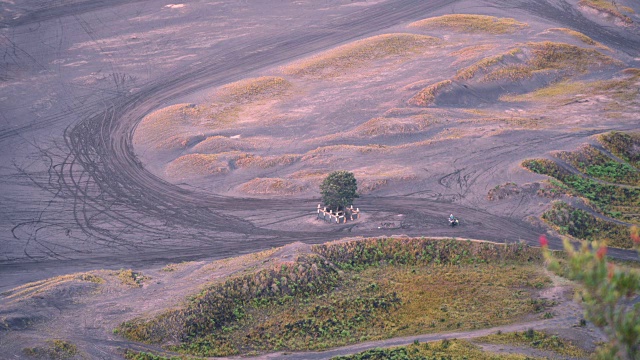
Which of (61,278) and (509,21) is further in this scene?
(509,21)

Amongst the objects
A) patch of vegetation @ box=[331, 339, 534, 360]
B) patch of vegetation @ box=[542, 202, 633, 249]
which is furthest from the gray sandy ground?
patch of vegetation @ box=[331, 339, 534, 360]

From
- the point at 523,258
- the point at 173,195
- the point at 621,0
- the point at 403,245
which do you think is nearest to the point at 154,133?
the point at 173,195

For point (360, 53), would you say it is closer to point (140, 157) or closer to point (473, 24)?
point (473, 24)

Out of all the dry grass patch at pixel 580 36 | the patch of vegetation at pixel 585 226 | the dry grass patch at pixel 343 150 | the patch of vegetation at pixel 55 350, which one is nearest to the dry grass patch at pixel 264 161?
the dry grass patch at pixel 343 150

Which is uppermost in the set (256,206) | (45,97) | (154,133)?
(45,97)

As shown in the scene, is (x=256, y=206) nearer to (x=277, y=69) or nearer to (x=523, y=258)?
(x=523, y=258)

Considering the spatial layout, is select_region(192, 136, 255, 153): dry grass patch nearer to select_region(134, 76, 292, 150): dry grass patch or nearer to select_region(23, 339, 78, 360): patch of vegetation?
select_region(134, 76, 292, 150): dry grass patch

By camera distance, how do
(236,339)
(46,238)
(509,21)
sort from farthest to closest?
(509,21), (46,238), (236,339)
